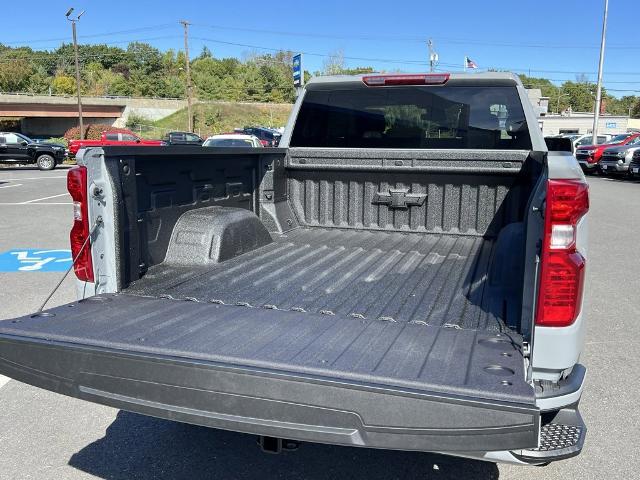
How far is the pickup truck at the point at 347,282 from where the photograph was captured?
1.94m

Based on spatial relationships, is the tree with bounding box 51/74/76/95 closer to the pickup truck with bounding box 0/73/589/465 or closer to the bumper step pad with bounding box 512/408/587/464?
the pickup truck with bounding box 0/73/589/465

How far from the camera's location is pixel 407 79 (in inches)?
185

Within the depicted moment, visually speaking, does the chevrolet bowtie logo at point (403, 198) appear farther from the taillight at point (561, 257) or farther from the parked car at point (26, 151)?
the parked car at point (26, 151)

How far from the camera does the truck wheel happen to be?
89.5 feet

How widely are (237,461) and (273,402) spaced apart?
1397 mm

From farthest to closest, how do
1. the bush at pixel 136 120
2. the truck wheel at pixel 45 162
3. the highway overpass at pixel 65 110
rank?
the bush at pixel 136 120 → the highway overpass at pixel 65 110 → the truck wheel at pixel 45 162

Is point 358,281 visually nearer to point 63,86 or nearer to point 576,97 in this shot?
point 63,86

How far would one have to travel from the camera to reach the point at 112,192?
2857 mm

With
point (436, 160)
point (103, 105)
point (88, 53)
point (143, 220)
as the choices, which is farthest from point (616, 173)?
point (88, 53)

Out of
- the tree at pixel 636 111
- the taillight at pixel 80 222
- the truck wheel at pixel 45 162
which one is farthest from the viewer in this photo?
the tree at pixel 636 111

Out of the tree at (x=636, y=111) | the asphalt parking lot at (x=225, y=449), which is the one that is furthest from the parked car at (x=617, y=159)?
the tree at (x=636, y=111)

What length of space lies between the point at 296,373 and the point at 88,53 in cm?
15473

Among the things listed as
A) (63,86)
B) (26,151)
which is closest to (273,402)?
(26,151)

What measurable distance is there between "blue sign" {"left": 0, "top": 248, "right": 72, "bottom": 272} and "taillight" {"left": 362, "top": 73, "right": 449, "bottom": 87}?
487 cm
